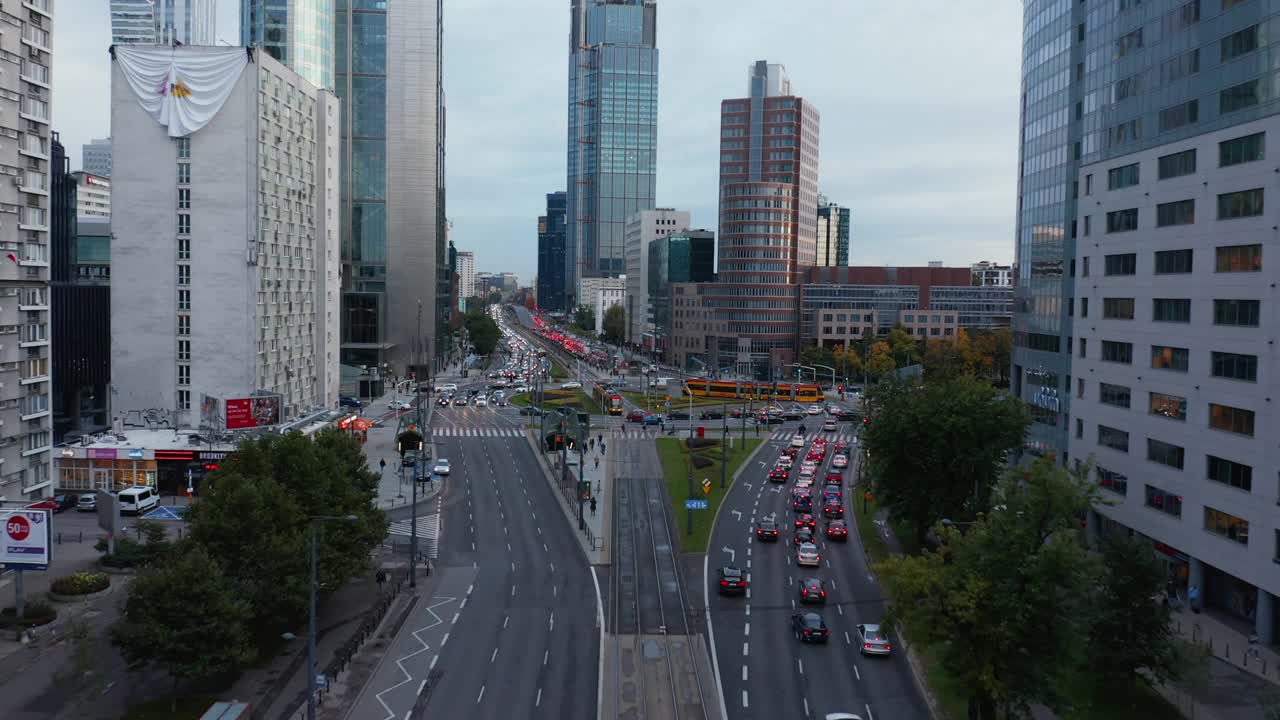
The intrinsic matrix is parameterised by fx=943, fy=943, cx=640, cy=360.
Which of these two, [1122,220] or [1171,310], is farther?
[1122,220]

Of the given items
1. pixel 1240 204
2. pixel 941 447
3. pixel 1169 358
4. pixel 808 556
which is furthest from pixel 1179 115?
pixel 808 556

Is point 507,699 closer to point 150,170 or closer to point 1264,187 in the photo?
point 1264,187

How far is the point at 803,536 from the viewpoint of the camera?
62.6m

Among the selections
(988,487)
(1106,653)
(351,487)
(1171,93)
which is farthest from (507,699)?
(1171,93)

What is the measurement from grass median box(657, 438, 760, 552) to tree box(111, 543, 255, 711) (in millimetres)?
31869

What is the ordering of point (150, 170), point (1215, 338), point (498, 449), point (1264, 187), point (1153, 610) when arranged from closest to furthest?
point (1153, 610)
point (1264, 187)
point (1215, 338)
point (150, 170)
point (498, 449)

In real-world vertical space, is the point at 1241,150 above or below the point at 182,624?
above

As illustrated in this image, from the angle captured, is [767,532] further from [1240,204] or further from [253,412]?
[253,412]

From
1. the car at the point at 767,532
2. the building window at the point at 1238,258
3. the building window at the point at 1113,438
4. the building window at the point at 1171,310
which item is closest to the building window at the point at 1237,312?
the building window at the point at 1238,258

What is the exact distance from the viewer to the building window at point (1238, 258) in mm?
48031

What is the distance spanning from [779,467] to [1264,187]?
48.4 metres

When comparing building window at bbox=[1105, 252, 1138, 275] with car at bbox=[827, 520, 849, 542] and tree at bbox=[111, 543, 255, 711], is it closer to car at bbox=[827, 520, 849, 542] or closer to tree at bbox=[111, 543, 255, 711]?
car at bbox=[827, 520, 849, 542]

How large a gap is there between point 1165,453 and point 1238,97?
66.1 ft

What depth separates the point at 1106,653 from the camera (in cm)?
3728
